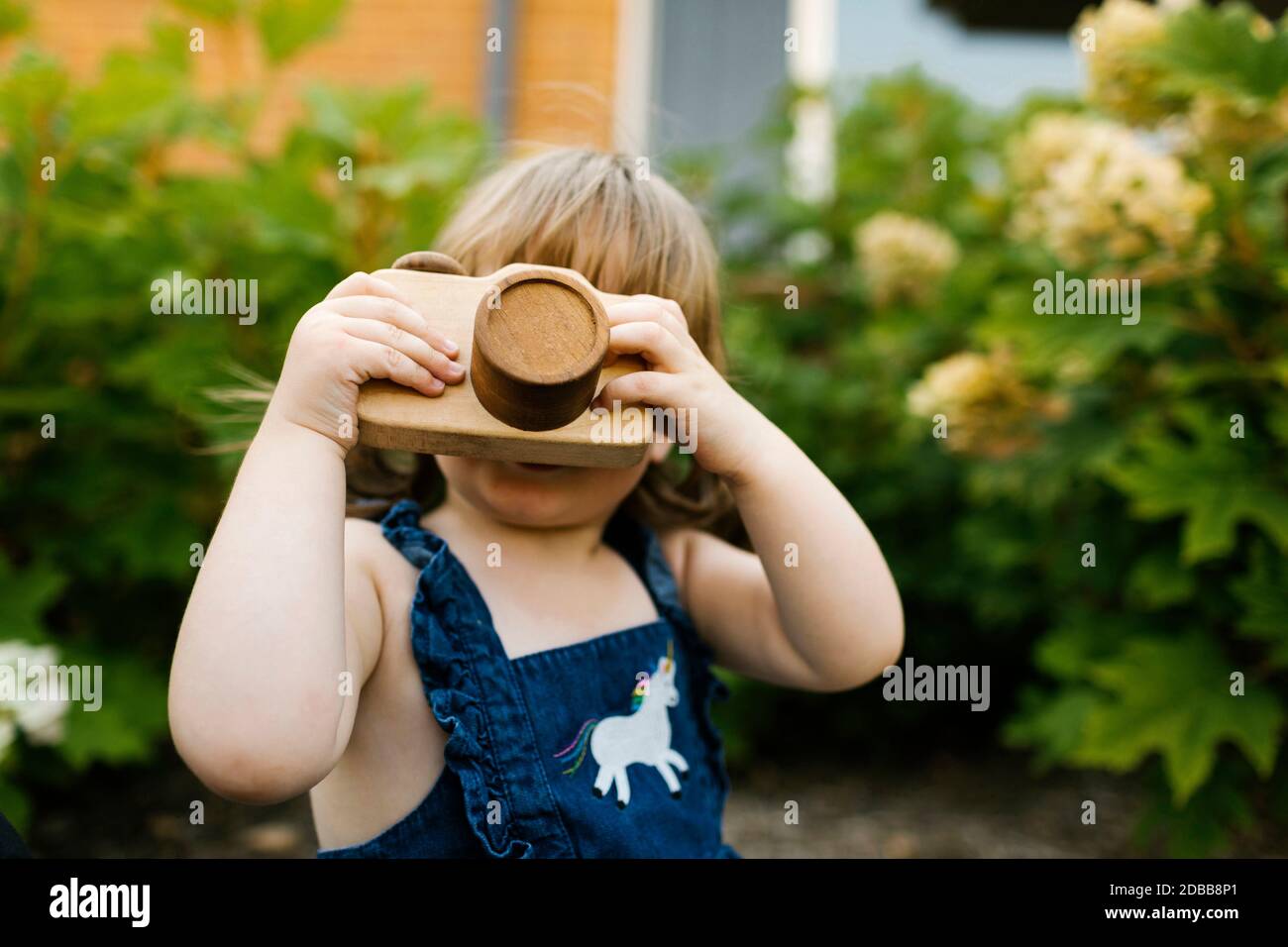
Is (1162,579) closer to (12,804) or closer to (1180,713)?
(1180,713)

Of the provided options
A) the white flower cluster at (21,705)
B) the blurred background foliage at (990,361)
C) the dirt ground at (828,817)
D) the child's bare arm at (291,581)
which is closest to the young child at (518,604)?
the child's bare arm at (291,581)

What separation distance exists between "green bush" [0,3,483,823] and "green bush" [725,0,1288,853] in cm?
97

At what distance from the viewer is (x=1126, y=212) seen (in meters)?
2.17

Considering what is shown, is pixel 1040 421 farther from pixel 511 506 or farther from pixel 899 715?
pixel 511 506

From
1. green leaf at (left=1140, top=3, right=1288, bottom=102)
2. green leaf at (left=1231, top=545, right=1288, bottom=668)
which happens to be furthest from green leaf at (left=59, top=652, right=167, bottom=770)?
green leaf at (left=1140, top=3, right=1288, bottom=102)

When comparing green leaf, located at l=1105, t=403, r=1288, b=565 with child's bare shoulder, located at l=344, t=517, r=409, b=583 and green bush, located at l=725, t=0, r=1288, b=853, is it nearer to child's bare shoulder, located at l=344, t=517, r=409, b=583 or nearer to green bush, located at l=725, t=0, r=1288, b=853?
green bush, located at l=725, t=0, r=1288, b=853

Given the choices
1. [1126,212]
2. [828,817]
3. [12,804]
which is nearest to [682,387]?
[1126,212]

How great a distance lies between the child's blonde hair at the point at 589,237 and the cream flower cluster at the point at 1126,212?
1109 millimetres

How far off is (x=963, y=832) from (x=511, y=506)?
92.8 inches

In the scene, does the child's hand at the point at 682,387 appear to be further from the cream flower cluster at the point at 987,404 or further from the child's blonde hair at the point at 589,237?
the cream flower cluster at the point at 987,404

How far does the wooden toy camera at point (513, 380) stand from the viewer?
0.89 m

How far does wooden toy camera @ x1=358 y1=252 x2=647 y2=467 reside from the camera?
2.93 ft

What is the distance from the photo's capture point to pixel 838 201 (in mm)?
3693
